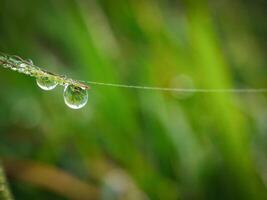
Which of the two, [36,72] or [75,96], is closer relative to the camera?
[36,72]

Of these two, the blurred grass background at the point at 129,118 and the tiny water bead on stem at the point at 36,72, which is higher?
the blurred grass background at the point at 129,118

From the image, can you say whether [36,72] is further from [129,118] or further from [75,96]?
[129,118]

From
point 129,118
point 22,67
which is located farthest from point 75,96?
point 129,118

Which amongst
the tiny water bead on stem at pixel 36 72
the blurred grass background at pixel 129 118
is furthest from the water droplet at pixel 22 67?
the blurred grass background at pixel 129 118

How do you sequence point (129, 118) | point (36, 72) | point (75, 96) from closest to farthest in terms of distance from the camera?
point (36, 72) < point (75, 96) < point (129, 118)

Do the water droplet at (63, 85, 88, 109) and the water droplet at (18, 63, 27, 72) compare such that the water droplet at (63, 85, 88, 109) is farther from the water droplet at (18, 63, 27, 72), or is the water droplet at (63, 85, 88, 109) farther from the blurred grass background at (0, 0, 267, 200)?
the blurred grass background at (0, 0, 267, 200)

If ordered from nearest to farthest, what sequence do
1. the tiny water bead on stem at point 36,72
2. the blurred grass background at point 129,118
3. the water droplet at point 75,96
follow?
the tiny water bead on stem at point 36,72, the water droplet at point 75,96, the blurred grass background at point 129,118

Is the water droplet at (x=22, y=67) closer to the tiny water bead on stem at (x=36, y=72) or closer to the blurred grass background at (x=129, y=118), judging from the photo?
the tiny water bead on stem at (x=36, y=72)

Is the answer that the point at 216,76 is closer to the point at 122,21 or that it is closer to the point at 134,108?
the point at 134,108

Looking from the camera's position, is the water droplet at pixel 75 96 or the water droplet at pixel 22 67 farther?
the water droplet at pixel 75 96

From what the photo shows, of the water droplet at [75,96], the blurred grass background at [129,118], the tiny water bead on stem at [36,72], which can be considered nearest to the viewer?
the tiny water bead on stem at [36,72]
